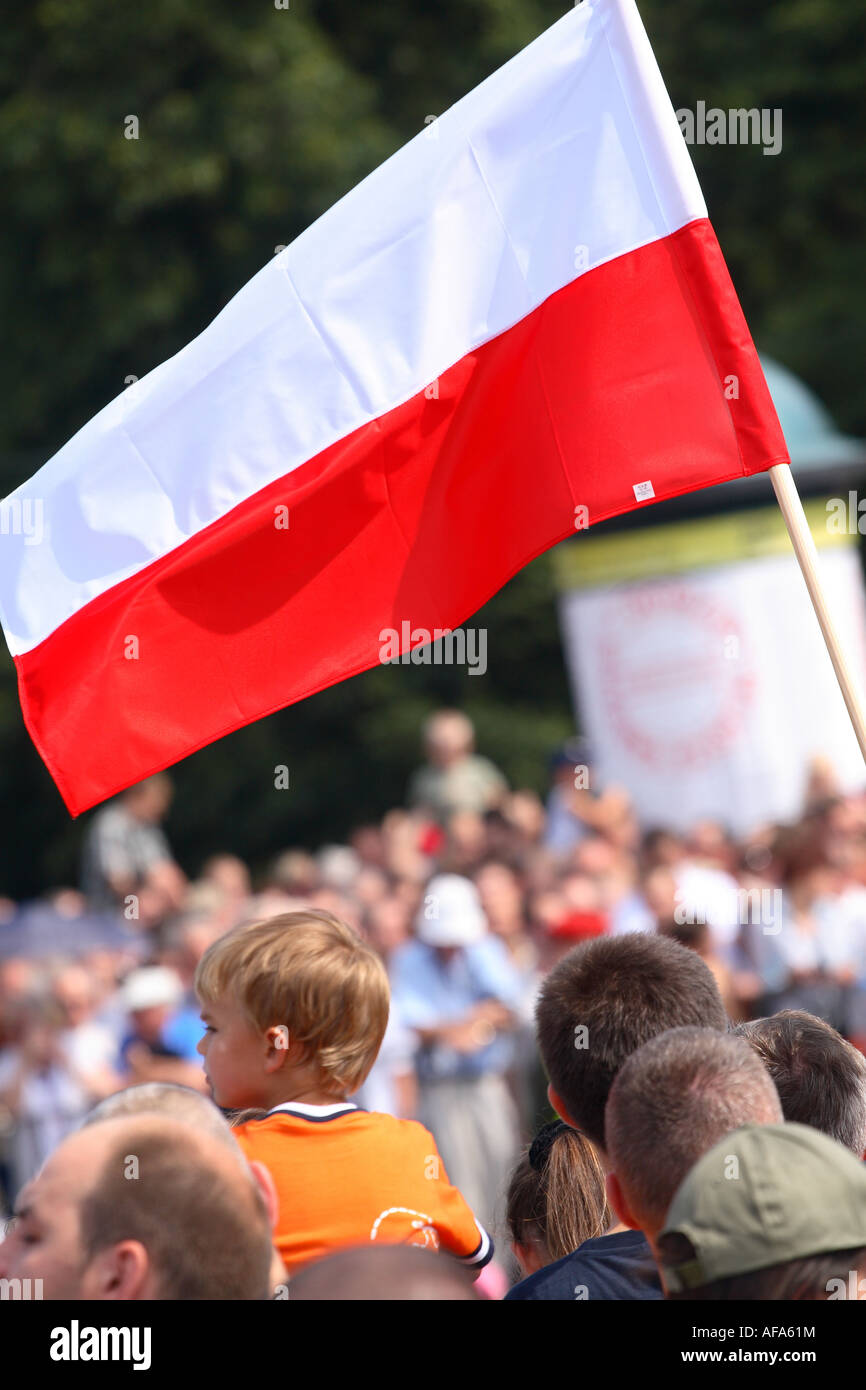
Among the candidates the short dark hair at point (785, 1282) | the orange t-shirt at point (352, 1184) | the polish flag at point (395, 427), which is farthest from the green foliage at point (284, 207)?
the short dark hair at point (785, 1282)

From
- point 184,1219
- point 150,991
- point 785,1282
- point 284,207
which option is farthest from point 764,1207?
point 284,207

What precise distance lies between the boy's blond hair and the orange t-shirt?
106 mm

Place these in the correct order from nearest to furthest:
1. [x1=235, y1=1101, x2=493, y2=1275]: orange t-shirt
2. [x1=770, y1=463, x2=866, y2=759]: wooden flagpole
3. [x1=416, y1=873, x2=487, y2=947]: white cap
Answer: [x1=235, y1=1101, x2=493, y2=1275]: orange t-shirt → [x1=770, y1=463, x2=866, y2=759]: wooden flagpole → [x1=416, y1=873, x2=487, y2=947]: white cap

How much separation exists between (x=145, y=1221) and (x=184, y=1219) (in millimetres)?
44

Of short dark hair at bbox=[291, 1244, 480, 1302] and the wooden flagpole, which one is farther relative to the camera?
the wooden flagpole

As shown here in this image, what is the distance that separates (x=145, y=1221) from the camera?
2.18m

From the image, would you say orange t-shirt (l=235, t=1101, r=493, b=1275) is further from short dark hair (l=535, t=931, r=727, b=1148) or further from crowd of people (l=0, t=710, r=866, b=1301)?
short dark hair (l=535, t=931, r=727, b=1148)

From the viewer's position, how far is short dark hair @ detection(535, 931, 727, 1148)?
3.15 meters

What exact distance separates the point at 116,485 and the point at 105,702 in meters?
0.47

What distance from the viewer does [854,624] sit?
12594 millimetres

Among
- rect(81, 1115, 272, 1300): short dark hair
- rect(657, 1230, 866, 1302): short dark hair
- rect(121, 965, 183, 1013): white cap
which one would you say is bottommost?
rect(657, 1230, 866, 1302): short dark hair

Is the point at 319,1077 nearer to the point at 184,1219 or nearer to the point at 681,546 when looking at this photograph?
the point at 184,1219

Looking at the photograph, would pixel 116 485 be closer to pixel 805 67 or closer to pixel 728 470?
pixel 728 470

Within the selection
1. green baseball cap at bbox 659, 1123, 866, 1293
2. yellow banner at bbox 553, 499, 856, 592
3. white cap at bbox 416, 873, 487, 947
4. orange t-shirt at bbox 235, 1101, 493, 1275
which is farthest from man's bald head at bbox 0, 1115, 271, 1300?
yellow banner at bbox 553, 499, 856, 592
